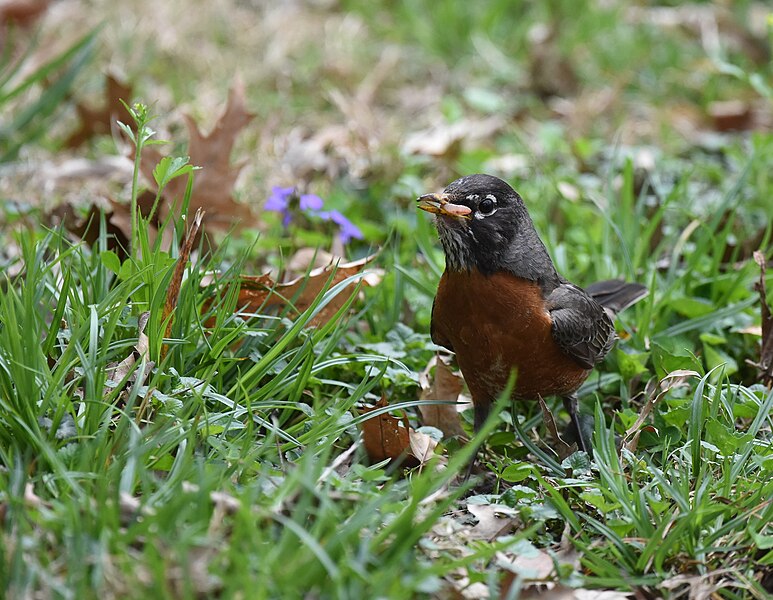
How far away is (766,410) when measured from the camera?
350cm

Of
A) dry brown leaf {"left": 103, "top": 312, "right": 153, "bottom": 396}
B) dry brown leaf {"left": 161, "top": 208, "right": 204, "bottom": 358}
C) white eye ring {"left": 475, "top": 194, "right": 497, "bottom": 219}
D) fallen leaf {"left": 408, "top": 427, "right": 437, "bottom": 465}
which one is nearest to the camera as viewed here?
dry brown leaf {"left": 103, "top": 312, "right": 153, "bottom": 396}

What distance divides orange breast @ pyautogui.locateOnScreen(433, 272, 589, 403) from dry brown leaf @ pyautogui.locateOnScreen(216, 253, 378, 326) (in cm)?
46

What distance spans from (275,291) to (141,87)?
360 cm

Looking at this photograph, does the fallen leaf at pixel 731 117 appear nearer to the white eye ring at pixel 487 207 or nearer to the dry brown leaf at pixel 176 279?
the white eye ring at pixel 487 207

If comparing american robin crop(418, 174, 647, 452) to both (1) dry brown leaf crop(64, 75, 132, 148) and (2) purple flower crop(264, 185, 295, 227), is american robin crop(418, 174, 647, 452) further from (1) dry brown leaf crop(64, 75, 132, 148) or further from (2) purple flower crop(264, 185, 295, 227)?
(1) dry brown leaf crop(64, 75, 132, 148)

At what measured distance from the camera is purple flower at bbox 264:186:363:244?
4.78 meters

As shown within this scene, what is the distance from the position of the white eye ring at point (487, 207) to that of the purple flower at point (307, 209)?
3.69ft

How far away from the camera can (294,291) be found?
13.4 ft

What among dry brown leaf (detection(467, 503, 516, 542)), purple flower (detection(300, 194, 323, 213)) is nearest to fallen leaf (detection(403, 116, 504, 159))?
purple flower (detection(300, 194, 323, 213))

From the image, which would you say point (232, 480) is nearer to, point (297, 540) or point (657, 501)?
point (297, 540)

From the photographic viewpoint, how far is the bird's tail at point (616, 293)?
437 cm

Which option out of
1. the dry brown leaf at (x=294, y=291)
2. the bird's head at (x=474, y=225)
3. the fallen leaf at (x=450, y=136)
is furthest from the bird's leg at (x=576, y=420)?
the fallen leaf at (x=450, y=136)

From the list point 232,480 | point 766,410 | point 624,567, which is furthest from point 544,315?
point 232,480

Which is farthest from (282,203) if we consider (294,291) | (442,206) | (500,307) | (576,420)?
(576,420)
